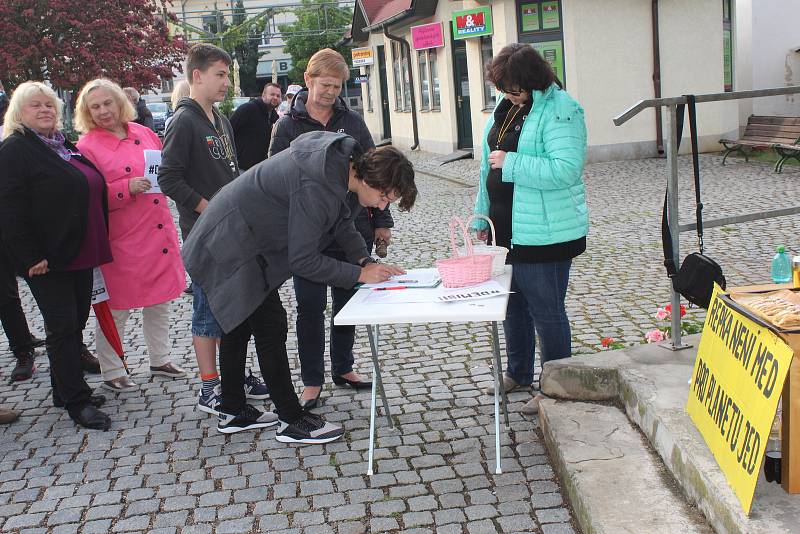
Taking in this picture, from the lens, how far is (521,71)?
418 cm

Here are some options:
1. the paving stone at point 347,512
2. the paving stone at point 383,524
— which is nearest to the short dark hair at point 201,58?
the paving stone at point 347,512

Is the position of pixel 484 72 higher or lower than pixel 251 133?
higher

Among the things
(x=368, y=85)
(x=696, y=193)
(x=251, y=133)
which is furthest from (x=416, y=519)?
(x=368, y=85)

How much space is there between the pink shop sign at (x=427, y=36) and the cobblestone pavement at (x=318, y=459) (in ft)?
50.0

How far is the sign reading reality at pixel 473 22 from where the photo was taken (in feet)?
58.6

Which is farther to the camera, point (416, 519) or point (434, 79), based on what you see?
point (434, 79)

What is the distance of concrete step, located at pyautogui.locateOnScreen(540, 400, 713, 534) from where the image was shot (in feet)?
10.4

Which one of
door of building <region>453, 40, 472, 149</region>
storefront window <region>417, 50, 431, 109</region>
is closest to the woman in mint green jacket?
door of building <region>453, 40, 472, 149</region>

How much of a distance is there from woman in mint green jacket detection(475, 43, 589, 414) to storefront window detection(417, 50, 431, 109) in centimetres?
1902

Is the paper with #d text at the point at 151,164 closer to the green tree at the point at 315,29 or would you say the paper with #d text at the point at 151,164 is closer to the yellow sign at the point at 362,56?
the yellow sign at the point at 362,56

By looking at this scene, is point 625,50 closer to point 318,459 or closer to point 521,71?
point 521,71

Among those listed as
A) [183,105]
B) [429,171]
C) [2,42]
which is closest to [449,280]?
[183,105]

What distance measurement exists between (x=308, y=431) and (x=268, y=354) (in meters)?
0.44

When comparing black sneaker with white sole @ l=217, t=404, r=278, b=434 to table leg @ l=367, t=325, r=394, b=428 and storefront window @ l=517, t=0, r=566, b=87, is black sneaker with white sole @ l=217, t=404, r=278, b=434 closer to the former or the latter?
table leg @ l=367, t=325, r=394, b=428
